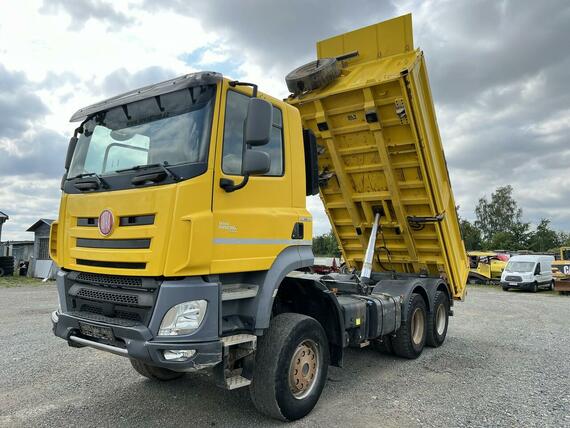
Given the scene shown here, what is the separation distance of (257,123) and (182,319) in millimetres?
1622

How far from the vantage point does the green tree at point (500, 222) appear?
195ft

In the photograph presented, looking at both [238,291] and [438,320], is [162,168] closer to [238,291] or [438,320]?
[238,291]

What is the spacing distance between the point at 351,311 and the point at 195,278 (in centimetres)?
221

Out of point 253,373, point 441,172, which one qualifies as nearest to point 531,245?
point 441,172

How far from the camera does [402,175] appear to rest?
6438 mm

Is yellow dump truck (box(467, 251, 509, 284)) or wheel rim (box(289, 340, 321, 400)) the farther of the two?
yellow dump truck (box(467, 251, 509, 284))

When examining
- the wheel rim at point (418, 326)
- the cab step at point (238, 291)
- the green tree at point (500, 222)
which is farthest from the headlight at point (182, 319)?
the green tree at point (500, 222)

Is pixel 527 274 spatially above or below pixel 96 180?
below

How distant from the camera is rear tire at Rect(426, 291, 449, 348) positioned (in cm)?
704

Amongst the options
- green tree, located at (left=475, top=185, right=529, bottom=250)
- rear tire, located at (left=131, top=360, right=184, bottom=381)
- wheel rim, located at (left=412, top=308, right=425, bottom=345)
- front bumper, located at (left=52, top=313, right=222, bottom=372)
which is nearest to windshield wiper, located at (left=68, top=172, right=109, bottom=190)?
front bumper, located at (left=52, top=313, right=222, bottom=372)

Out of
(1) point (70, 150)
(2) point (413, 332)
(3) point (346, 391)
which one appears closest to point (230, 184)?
(1) point (70, 150)

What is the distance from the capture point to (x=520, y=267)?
23.4 metres

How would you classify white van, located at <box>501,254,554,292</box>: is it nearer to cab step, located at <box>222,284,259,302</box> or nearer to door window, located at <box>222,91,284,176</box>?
cab step, located at <box>222,284,259,302</box>

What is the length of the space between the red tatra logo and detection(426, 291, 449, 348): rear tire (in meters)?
5.13
